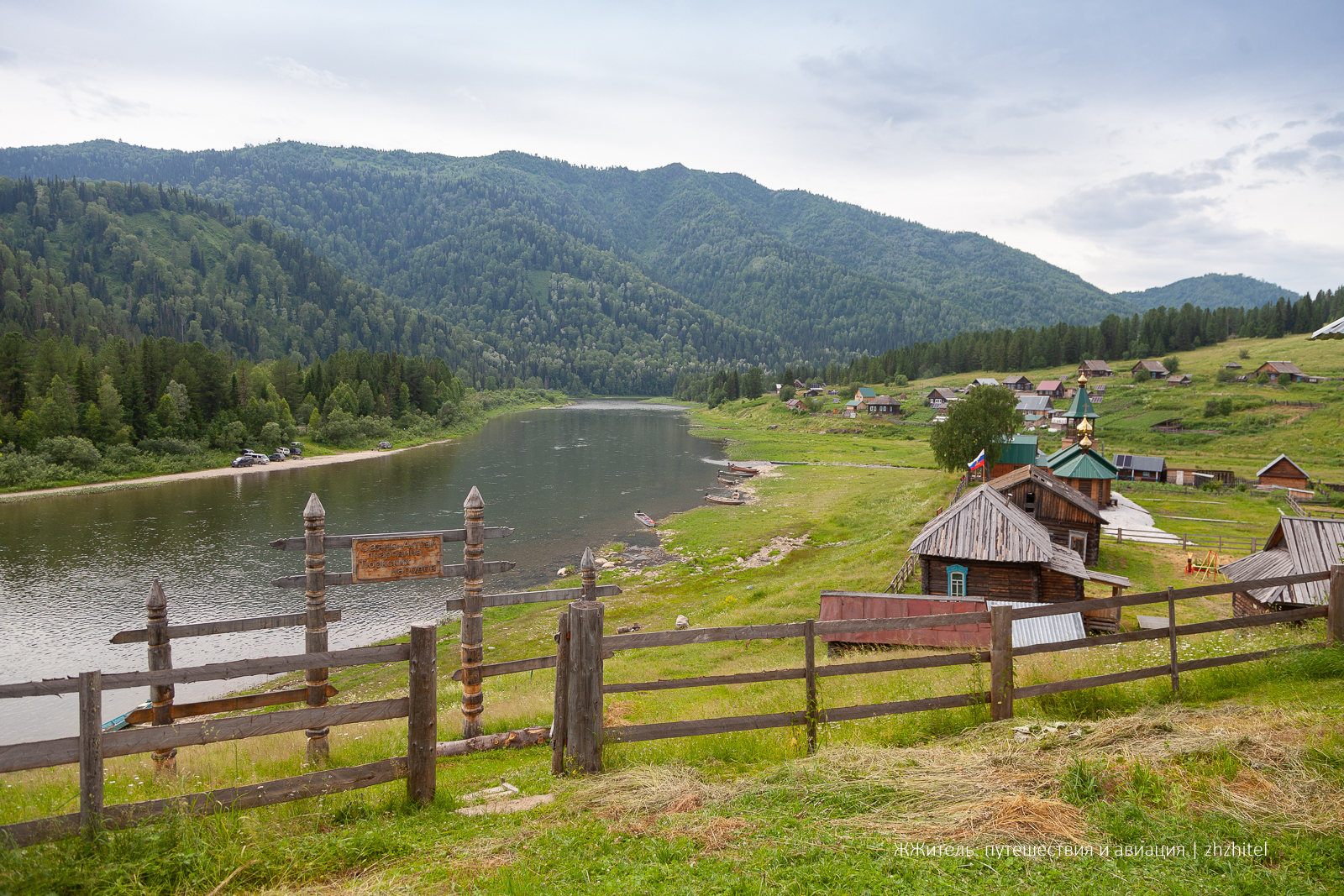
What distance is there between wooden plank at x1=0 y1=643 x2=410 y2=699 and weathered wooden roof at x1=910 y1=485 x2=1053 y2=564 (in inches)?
936

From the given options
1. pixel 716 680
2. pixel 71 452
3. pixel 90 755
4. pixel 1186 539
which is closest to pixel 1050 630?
pixel 716 680

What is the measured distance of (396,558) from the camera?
12016 mm

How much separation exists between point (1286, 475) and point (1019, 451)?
27.8 m

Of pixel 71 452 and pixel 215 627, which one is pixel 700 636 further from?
pixel 71 452

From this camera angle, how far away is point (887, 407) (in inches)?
5842

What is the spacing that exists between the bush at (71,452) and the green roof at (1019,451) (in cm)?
8508

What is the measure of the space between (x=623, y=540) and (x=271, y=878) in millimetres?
44181

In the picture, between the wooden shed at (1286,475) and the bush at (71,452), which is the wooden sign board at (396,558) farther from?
the bush at (71,452)

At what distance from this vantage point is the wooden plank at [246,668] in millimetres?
6234

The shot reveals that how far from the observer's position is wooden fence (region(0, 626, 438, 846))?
18.3ft

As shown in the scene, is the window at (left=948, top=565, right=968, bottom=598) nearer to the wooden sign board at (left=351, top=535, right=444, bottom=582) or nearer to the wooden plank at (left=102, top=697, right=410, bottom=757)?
the wooden sign board at (left=351, top=535, right=444, bottom=582)

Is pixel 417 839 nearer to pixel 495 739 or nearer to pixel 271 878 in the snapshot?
pixel 271 878

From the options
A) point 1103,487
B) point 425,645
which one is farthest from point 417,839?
point 1103,487

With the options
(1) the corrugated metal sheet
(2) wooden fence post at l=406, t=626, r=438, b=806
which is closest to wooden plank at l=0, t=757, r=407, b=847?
(2) wooden fence post at l=406, t=626, r=438, b=806
